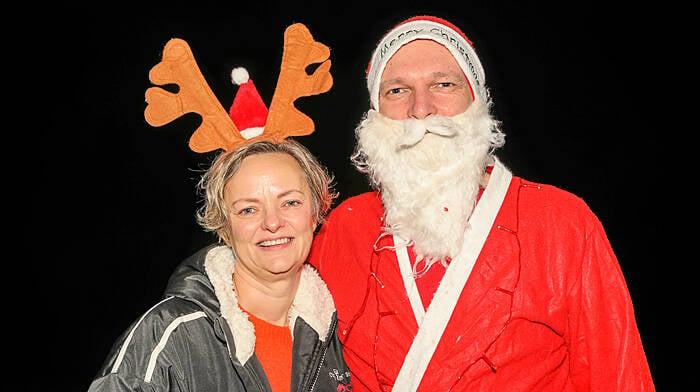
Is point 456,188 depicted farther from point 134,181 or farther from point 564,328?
point 134,181

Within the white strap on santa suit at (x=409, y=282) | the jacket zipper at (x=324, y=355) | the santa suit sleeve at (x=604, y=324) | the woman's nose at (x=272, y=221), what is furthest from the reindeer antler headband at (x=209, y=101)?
the santa suit sleeve at (x=604, y=324)

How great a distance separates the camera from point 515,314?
1729 mm

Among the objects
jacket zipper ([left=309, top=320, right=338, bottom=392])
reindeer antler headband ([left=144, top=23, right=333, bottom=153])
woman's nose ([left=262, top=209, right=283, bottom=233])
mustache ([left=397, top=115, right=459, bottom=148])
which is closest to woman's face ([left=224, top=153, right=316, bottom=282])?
woman's nose ([left=262, top=209, right=283, bottom=233])

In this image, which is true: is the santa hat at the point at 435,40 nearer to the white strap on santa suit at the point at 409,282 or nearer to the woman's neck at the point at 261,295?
the white strap on santa suit at the point at 409,282

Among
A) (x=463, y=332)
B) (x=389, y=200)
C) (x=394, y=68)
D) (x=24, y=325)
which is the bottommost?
(x=24, y=325)

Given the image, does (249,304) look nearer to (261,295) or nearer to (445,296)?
(261,295)

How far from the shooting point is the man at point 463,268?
1.72 m

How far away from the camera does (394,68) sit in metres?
1.99

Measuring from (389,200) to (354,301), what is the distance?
0.36 m

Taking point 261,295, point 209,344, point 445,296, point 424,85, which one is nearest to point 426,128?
point 424,85

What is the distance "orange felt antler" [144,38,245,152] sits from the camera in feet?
6.11

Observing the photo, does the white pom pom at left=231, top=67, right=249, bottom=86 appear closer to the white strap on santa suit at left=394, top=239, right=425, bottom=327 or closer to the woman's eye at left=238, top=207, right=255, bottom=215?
the woman's eye at left=238, top=207, right=255, bottom=215

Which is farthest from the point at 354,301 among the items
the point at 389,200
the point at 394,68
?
the point at 394,68

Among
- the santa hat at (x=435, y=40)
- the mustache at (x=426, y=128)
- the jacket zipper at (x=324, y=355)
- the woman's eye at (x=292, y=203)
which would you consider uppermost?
the santa hat at (x=435, y=40)
